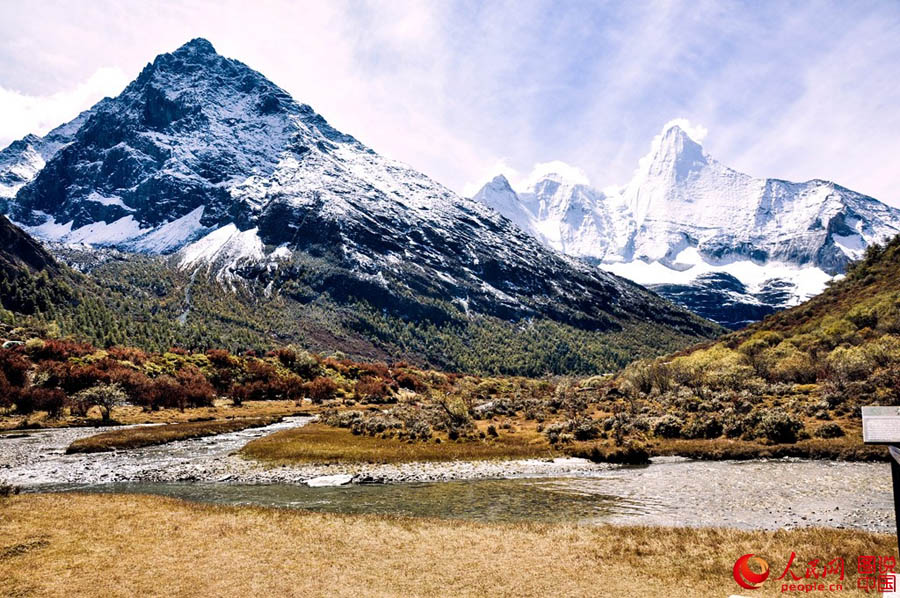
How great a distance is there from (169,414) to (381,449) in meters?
48.2

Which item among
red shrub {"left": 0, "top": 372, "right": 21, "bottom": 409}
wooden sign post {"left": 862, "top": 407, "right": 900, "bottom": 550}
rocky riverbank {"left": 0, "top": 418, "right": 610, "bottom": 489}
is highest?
wooden sign post {"left": 862, "top": 407, "right": 900, "bottom": 550}

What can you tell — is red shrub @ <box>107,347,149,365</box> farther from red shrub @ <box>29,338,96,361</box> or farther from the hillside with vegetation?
the hillside with vegetation

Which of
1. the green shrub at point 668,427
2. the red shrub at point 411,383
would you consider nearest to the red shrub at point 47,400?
the green shrub at point 668,427

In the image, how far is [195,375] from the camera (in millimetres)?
97375

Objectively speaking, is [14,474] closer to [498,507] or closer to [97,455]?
[97,455]

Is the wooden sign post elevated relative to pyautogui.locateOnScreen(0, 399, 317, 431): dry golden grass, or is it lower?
elevated

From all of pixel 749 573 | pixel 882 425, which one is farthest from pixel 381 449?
pixel 882 425

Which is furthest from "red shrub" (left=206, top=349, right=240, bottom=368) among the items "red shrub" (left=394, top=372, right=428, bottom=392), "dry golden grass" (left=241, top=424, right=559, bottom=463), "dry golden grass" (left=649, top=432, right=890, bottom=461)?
"dry golden grass" (left=649, top=432, right=890, bottom=461)

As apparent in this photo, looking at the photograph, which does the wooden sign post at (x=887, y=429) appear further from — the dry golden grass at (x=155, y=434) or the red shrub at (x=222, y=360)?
the red shrub at (x=222, y=360)

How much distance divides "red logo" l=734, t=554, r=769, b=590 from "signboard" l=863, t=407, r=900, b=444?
997 cm

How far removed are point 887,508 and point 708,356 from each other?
78.8 metres

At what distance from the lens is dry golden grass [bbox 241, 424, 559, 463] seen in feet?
142

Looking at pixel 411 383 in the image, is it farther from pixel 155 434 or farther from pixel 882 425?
pixel 882 425

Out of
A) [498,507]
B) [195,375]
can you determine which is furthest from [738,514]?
[195,375]
